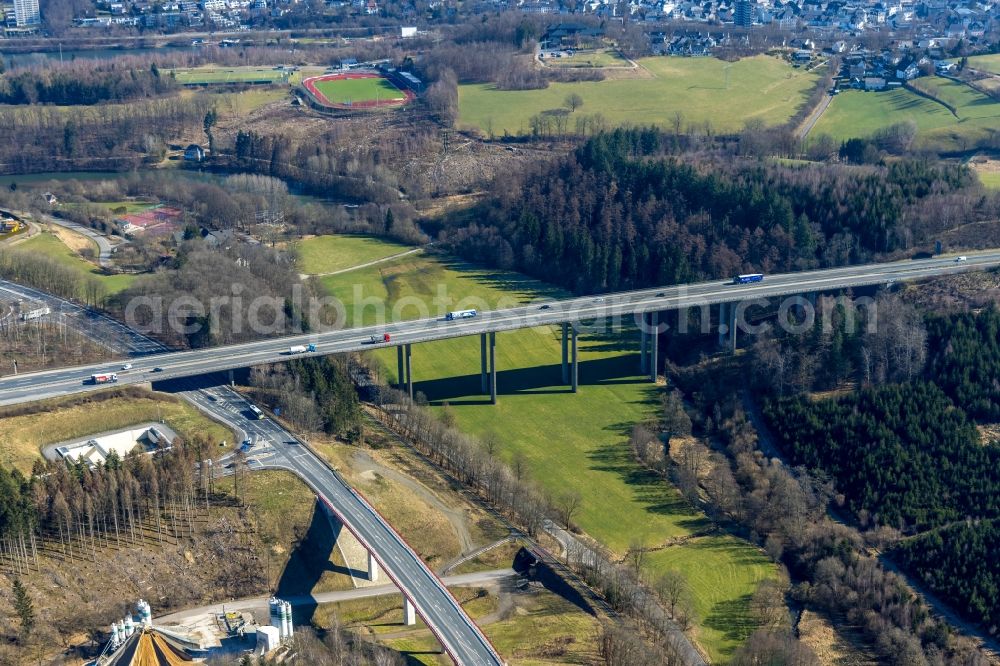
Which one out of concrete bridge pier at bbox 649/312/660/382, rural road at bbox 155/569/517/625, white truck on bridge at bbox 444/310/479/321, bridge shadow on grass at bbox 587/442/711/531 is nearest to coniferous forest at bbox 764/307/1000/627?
bridge shadow on grass at bbox 587/442/711/531

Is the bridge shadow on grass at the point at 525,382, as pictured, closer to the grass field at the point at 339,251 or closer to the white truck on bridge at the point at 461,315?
the white truck on bridge at the point at 461,315

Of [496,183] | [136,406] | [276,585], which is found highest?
[496,183]

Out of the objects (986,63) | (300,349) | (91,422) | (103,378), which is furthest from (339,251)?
(986,63)

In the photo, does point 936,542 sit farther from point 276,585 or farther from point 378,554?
point 276,585

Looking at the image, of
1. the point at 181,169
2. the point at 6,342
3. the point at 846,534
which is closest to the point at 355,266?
the point at 6,342

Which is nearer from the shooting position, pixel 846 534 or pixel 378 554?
pixel 378 554

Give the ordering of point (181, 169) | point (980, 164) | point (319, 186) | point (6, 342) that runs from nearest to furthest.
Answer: point (6, 342), point (980, 164), point (319, 186), point (181, 169)

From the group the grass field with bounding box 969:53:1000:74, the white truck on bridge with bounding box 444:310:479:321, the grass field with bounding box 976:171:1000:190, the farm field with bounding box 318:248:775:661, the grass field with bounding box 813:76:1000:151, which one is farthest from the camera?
the grass field with bounding box 969:53:1000:74

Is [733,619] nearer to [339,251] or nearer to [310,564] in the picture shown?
[310,564]

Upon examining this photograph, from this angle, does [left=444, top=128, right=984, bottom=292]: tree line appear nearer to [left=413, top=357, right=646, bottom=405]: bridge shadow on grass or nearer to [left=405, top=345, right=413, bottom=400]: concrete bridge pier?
[left=413, top=357, right=646, bottom=405]: bridge shadow on grass
